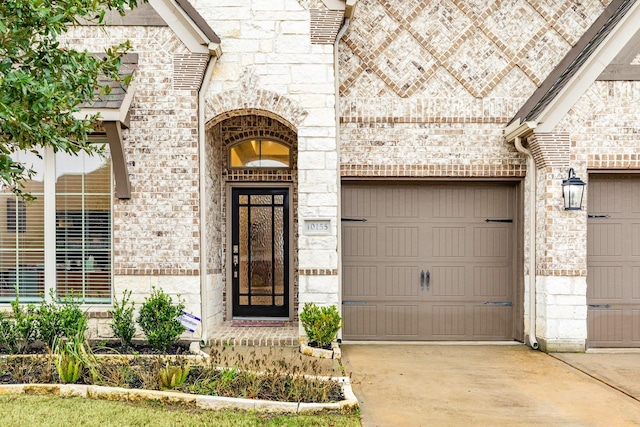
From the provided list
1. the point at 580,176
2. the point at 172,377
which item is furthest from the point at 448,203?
the point at 172,377

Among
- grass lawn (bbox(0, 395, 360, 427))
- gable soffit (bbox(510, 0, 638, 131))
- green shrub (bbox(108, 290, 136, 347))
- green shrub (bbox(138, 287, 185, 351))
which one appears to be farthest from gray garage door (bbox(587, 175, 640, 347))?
green shrub (bbox(108, 290, 136, 347))

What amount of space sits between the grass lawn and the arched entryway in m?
3.87

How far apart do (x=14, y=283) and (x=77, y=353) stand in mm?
2766

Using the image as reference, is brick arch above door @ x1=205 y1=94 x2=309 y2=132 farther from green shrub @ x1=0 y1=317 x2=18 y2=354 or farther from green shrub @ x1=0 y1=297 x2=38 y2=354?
green shrub @ x1=0 y1=317 x2=18 y2=354

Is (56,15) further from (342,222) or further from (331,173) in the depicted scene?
(342,222)

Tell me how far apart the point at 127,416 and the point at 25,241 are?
4.03 meters

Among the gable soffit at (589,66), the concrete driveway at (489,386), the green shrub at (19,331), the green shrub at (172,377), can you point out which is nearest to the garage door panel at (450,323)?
the concrete driveway at (489,386)

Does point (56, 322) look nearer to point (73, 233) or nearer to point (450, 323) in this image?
point (73, 233)

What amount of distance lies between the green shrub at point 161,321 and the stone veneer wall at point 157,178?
1.56ft

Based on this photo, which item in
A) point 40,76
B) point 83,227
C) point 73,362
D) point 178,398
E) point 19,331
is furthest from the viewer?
point 83,227

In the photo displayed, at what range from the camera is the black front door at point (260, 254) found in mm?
8578

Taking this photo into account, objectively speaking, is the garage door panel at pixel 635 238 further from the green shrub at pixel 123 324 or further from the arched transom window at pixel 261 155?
the green shrub at pixel 123 324

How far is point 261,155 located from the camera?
28.1ft

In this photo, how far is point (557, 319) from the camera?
284 inches
